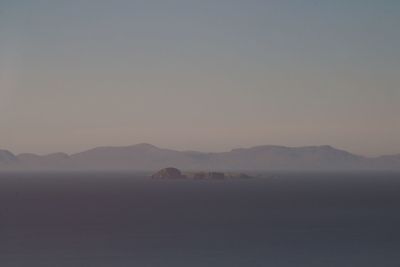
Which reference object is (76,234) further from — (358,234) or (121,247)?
(358,234)

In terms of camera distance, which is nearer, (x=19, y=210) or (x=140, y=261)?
(x=140, y=261)

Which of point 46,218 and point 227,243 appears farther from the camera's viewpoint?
point 46,218

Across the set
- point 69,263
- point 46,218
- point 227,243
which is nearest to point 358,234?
point 227,243

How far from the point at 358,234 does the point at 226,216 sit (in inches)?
922

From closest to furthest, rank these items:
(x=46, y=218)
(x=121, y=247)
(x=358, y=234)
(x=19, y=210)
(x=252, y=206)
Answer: (x=121, y=247) → (x=358, y=234) → (x=46, y=218) → (x=19, y=210) → (x=252, y=206)

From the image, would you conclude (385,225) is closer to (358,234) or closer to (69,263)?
(358,234)

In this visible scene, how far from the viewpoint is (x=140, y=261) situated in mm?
42656

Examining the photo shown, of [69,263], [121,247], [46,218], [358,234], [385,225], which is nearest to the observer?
[69,263]

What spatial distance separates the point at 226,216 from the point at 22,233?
2814cm

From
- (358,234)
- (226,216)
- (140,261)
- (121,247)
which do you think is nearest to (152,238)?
(121,247)

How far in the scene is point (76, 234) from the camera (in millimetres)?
59469

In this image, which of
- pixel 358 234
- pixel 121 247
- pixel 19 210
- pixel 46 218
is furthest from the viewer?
pixel 19 210

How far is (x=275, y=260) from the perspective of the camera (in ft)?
143

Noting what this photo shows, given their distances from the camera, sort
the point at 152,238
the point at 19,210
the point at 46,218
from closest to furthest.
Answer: the point at 152,238, the point at 46,218, the point at 19,210
